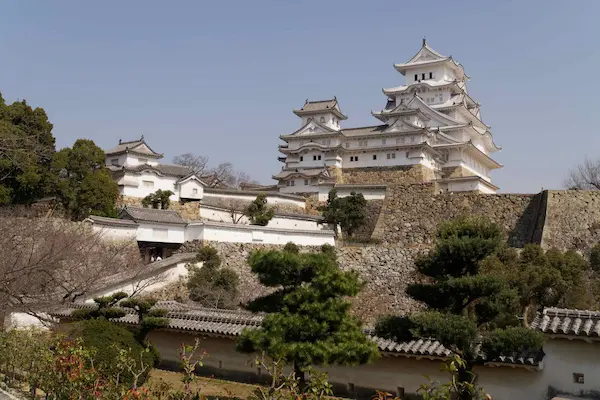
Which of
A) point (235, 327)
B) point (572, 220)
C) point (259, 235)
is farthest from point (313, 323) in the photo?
point (572, 220)

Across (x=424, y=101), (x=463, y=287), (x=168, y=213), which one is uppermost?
(x=424, y=101)

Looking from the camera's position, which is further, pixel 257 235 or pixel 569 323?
pixel 257 235

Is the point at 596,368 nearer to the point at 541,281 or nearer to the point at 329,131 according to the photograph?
the point at 541,281

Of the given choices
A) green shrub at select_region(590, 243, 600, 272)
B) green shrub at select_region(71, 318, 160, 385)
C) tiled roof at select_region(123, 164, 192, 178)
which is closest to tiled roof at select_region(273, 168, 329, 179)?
tiled roof at select_region(123, 164, 192, 178)

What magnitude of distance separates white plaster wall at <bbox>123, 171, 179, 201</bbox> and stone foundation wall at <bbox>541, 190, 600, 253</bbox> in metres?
19.1

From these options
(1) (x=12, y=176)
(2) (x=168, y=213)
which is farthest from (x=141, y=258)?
(1) (x=12, y=176)

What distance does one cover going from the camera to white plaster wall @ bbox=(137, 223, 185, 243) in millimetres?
23375

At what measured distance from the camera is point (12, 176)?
22.9 m

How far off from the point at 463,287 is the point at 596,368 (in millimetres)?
2160

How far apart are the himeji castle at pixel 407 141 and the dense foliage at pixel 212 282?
1385 centimetres

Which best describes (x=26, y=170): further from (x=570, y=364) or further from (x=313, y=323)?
(x=570, y=364)

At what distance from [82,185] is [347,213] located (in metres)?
12.8

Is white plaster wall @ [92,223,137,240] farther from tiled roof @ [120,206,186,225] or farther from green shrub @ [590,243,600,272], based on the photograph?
green shrub @ [590,243,600,272]

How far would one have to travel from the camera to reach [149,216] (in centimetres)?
2377
